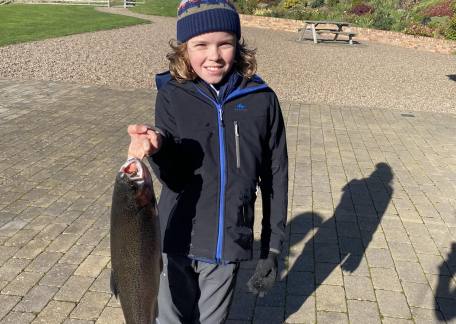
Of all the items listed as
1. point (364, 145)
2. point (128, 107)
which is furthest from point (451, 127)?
point (128, 107)

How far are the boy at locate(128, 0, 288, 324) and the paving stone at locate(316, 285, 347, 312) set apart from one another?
178 centimetres

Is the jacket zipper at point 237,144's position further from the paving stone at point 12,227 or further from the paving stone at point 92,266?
the paving stone at point 12,227

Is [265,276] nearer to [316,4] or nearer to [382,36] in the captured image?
[382,36]

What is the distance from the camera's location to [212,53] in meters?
2.28

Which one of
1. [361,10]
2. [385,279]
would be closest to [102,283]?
[385,279]

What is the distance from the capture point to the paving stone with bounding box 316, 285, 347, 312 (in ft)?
13.2

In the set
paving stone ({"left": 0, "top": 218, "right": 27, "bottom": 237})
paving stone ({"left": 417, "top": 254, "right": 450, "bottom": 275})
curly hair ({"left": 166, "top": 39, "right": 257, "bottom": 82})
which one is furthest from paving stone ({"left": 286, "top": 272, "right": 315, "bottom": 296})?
paving stone ({"left": 0, "top": 218, "right": 27, "bottom": 237})

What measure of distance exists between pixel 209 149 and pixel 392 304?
268cm

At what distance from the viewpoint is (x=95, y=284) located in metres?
4.13

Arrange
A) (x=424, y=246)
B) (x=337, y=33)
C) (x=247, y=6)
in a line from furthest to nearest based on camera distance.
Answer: (x=247, y=6)
(x=337, y=33)
(x=424, y=246)

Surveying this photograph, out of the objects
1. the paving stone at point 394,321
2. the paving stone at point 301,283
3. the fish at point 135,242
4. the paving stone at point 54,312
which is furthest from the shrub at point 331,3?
the fish at point 135,242

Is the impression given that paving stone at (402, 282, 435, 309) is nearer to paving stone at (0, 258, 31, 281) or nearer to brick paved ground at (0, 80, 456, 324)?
brick paved ground at (0, 80, 456, 324)

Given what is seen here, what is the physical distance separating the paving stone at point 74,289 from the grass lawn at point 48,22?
50.6ft

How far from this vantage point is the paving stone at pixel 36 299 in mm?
3805
